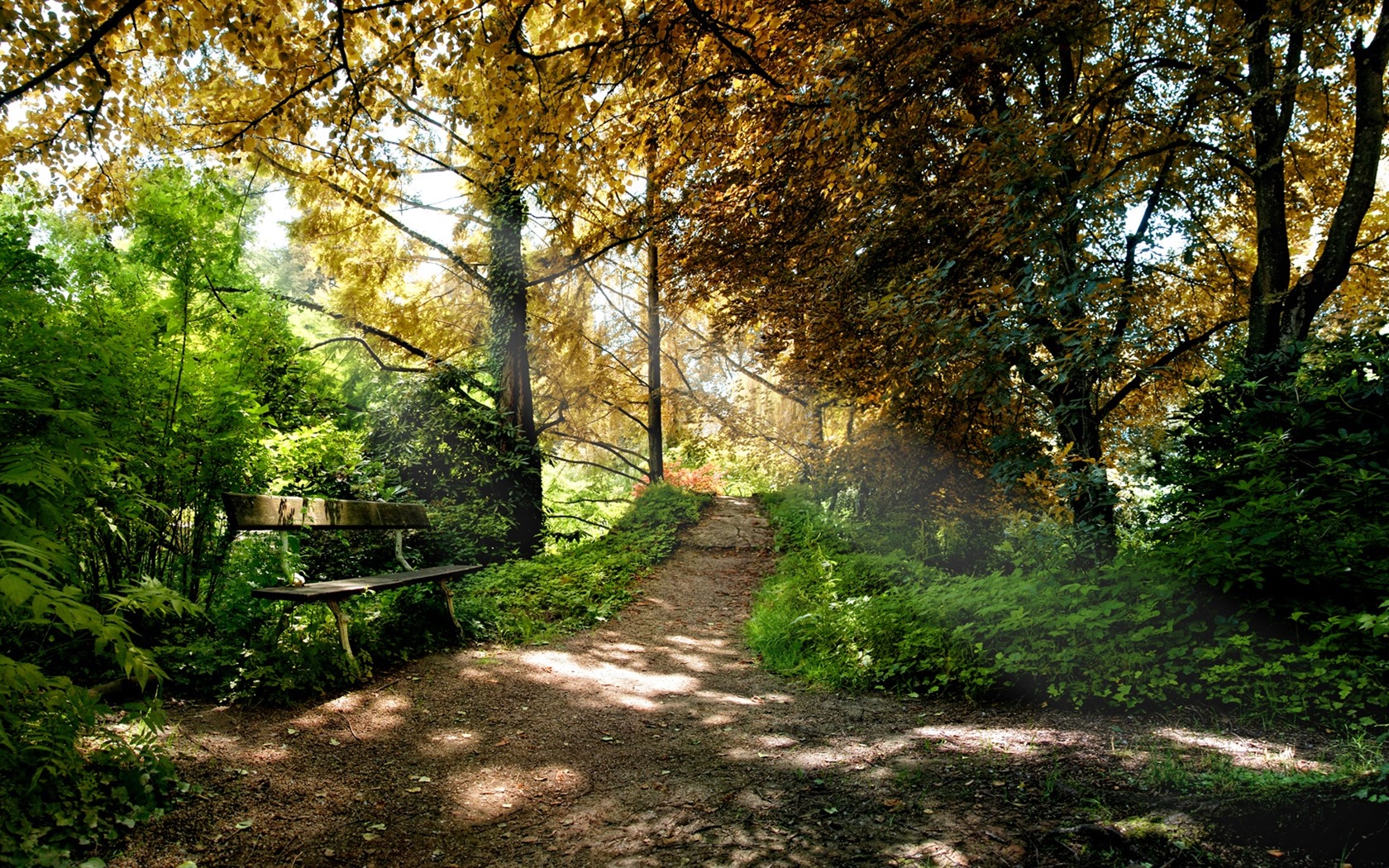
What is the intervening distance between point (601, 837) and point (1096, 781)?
2095 mm

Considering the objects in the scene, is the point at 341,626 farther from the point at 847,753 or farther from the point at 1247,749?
the point at 1247,749

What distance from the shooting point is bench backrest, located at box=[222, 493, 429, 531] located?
14.2 ft

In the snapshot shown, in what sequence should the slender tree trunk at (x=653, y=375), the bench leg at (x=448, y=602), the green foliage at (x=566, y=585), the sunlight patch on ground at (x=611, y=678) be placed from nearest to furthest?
the sunlight patch on ground at (x=611, y=678)
the bench leg at (x=448, y=602)
the green foliage at (x=566, y=585)
the slender tree trunk at (x=653, y=375)

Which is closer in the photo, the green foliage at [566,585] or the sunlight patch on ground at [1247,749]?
the sunlight patch on ground at [1247,749]

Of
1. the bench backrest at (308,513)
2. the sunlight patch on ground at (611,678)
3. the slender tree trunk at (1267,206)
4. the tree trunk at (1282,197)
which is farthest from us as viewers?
the slender tree trunk at (1267,206)

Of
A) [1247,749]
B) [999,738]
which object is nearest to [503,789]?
[999,738]

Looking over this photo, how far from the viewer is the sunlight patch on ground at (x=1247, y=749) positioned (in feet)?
8.85

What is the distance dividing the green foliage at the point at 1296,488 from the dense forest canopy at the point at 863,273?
29 mm

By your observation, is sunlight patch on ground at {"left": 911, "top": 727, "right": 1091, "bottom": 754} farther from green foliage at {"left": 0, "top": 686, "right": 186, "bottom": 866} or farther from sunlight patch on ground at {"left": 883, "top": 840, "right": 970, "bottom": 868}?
green foliage at {"left": 0, "top": 686, "right": 186, "bottom": 866}

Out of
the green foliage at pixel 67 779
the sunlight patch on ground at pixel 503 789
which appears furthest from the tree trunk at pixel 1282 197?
the green foliage at pixel 67 779

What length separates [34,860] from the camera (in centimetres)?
221

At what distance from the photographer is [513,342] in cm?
1080

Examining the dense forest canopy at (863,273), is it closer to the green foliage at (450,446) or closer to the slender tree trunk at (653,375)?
the green foliage at (450,446)

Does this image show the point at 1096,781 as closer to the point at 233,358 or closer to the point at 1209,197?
the point at 233,358
